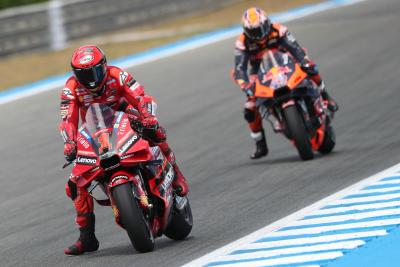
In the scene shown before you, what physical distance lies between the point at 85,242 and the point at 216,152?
5830mm

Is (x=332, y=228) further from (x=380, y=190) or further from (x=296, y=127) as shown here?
(x=296, y=127)

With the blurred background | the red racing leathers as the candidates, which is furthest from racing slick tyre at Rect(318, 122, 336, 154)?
the blurred background

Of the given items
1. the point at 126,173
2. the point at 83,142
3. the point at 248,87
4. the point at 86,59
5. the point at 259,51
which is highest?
the point at 86,59

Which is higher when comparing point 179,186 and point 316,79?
point 179,186

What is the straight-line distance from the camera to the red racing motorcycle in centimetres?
810

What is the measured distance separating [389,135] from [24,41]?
12.4m

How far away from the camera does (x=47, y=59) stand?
2433 cm

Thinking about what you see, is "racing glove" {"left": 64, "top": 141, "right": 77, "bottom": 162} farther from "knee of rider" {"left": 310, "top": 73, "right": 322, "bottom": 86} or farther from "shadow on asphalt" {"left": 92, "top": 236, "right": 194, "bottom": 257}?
"knee of rider" {"left": 310, "top": 73, "right": 322, "bottom": 86}

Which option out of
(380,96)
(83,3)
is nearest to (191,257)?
(380,96)

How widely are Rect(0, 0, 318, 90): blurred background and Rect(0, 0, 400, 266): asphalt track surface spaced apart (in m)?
2.32

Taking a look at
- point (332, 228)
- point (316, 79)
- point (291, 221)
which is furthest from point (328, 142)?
point (332, 228)

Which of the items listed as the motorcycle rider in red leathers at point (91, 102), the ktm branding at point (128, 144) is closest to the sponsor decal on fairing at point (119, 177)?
the ktm branding at point (128, 144)

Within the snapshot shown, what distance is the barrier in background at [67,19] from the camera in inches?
951

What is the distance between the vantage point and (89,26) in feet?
86.2
